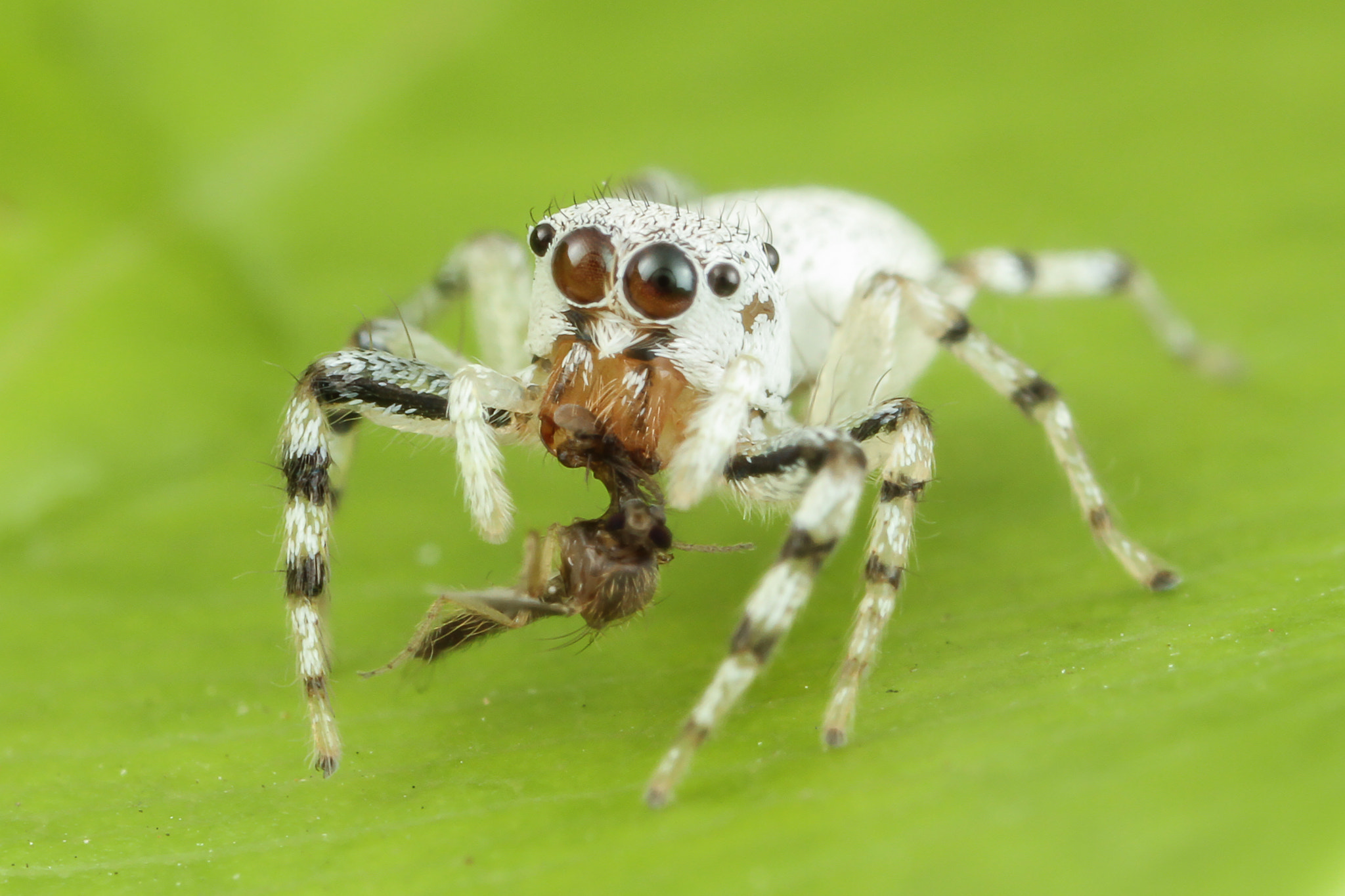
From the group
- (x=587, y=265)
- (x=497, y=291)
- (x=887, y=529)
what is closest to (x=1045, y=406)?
(x=887, y=529)

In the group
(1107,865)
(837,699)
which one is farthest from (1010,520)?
(1107,865)

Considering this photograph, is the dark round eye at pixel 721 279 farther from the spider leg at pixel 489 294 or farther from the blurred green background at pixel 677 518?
the spider leg at pixel 489 294

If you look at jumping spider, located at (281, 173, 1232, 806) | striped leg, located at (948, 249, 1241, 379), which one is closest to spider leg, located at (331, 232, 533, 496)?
jumping spider, located at (281, 173, 1232, 806)

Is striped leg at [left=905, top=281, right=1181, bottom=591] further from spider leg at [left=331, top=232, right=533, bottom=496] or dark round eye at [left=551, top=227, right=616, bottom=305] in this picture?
spider leg at [left=331, top=232, right=533, bottom=496]

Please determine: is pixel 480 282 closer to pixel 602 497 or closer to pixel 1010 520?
pixel 602 497

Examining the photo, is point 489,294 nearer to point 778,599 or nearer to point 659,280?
point 659,280

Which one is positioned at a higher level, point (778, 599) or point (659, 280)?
point (659, 280)

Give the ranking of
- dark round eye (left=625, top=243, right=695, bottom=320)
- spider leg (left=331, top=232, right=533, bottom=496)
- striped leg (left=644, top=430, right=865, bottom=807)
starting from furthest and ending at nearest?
spider leg (left=331, top=232, right=533, bottom=496) < dark round eye (left=625, top=243, right=695, bottom=320) < striped leg (left=644, top=430, right=865, bottom=807)
